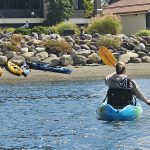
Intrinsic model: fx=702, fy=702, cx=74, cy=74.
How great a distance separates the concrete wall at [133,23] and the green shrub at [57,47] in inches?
635

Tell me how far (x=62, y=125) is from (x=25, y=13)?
39.7 meters

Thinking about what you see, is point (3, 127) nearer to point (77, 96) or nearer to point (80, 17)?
point (77, 96)

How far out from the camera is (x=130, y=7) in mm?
58594

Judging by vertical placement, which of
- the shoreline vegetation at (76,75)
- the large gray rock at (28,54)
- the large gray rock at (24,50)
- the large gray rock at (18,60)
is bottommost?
the shoreline vegetation at (76,75)

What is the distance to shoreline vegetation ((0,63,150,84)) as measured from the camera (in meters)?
34.0

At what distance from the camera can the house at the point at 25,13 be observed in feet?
187

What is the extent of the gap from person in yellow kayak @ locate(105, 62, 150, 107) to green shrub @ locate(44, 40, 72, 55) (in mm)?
20394

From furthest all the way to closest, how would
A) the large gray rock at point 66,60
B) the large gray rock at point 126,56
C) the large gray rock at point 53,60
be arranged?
the large gray rock at point 126,56, the large gray rock at point 66,60, the large gray rock at point 53,60

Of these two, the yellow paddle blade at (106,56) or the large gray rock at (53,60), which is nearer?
the yellow paddle blade at (106,56)

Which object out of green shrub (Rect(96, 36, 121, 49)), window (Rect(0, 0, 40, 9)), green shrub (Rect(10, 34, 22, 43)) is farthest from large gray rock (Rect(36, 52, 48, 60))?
window (Rect(0, 0, 40, 9))

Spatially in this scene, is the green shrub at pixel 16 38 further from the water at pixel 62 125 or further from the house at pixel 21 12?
the house at pixel 21 12

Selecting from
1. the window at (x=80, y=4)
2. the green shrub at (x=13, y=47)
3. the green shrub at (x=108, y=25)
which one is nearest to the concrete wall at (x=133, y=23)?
the window at (x=80, y=4)

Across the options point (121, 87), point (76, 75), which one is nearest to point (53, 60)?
point (76, 75)

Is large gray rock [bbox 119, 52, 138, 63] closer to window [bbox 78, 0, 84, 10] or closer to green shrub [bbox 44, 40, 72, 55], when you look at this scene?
green shrub [bbox 44, 40, 72, 55]
